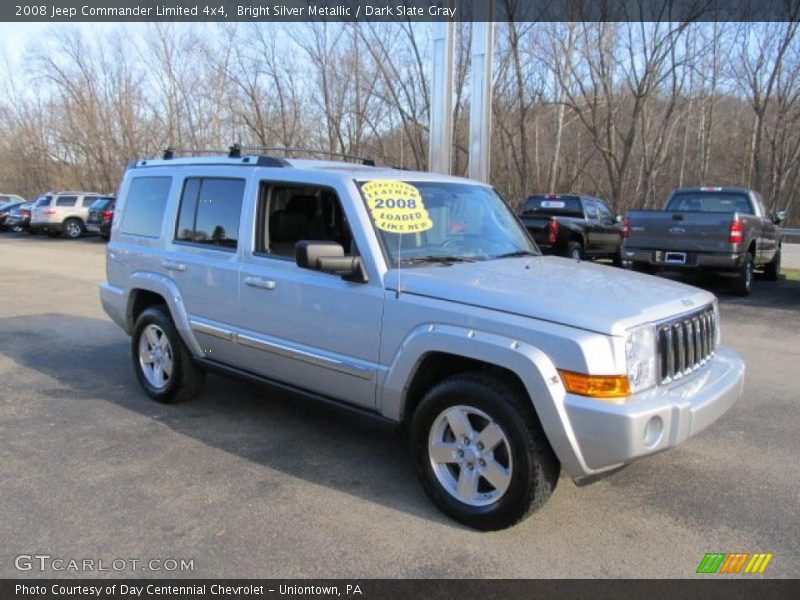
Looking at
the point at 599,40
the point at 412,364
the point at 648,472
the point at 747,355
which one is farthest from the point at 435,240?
the point at 599,40

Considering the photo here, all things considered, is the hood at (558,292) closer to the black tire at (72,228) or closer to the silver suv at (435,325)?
the silver suv at (435,325)

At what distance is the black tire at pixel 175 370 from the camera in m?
5.23

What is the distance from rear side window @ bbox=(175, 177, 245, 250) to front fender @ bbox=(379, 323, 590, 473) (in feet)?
5.92

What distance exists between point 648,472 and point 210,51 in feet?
125

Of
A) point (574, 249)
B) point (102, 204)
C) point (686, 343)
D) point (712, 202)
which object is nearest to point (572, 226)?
point (574, 249)

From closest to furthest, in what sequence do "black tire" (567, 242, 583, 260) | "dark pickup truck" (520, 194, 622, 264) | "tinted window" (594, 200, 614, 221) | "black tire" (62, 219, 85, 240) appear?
"dark pickup truck" (520, 194, 622, 264)
"black tire" (567, 242, 583, 260)
"tinted window" (594, 200, 614, 221)
"black tire" (62, 219, 85, 240)

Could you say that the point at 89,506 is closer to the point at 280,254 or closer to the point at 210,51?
the point at 280,254

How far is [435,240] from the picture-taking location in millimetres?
4160

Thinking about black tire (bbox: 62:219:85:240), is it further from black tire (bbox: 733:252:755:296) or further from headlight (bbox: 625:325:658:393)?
headlight (bbox: 625:325:658:393)

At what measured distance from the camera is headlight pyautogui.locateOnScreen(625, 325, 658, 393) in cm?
314

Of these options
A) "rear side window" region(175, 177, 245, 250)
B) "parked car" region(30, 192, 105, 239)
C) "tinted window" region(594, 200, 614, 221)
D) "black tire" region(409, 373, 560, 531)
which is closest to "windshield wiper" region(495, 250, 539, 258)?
"black tire" region(409, 373, 560, 531)

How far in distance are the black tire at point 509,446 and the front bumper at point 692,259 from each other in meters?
9.15

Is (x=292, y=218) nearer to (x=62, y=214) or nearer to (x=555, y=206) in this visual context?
(x=555, y=206)

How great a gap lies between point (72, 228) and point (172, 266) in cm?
2561
